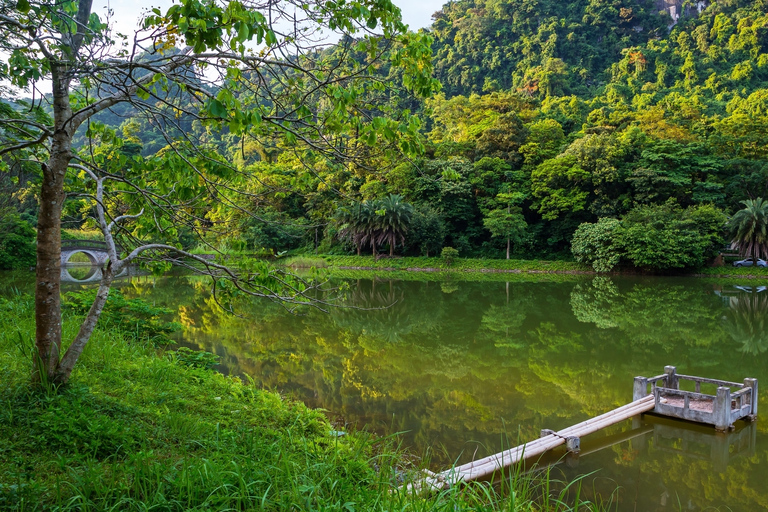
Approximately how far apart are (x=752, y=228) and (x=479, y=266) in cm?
1360

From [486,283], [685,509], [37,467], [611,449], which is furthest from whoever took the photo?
[486,283]

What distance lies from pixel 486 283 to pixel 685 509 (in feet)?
61.8

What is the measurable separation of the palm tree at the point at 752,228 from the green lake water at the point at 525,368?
32.3 ft

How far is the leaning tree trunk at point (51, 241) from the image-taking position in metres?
3.09

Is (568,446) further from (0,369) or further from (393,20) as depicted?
(0,369)

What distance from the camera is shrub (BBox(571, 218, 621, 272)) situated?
25.8 m

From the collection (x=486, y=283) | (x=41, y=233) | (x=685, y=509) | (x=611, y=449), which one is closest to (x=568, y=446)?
(x=611, y=449)

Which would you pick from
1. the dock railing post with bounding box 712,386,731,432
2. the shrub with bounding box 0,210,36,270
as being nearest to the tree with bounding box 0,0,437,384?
the dock railing post with bounding box 712,386,731,432

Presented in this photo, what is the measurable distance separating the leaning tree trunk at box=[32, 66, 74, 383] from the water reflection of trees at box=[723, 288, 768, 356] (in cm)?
1119

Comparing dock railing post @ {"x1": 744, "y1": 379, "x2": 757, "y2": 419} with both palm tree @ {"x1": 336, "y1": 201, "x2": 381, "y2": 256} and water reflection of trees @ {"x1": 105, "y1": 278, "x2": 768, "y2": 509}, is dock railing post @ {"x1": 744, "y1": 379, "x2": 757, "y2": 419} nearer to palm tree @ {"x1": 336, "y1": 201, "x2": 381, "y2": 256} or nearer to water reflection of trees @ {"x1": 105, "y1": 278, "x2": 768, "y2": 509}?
water reflection of trees @ {"x1": 105, "y1": 278, "x2": 768, "y2": 509}

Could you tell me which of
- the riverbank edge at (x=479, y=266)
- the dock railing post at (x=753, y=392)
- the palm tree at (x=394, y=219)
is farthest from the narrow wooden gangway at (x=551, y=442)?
the palm tree at (x=394, y=219)

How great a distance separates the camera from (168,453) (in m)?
2.87

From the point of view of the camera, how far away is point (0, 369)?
11.6 feet

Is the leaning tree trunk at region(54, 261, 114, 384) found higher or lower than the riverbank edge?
higher
